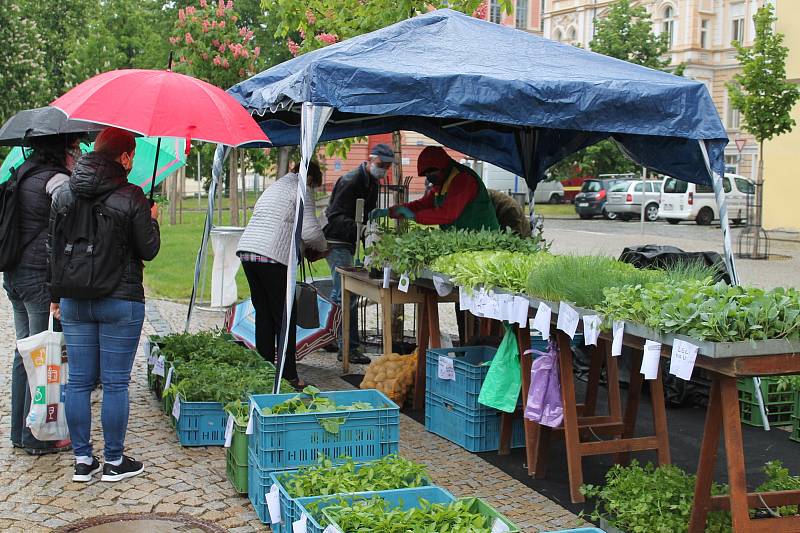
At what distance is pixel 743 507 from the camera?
378 centimetres

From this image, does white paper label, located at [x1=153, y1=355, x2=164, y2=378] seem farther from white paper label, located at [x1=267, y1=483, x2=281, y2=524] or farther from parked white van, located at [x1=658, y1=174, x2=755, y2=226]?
parked white van, located at [x1=658, y1=174, x2=755, y2=226]

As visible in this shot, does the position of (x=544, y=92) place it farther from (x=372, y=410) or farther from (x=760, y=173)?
(x=760, y=173)

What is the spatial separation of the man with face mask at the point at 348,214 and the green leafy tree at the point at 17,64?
51.6ft

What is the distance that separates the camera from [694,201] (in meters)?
28.3

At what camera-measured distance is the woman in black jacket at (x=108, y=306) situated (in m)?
4.60

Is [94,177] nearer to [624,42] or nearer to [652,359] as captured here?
[652,359]

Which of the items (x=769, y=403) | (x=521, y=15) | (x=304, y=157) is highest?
(x=521, y=15)

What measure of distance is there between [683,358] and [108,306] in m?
2.78

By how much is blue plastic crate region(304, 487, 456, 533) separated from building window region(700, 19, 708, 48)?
155ft

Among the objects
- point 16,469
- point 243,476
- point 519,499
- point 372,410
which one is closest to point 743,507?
point 519,499

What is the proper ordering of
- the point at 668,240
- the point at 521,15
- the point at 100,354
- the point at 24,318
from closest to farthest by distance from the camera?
the point at 100,354 → the point at 24,318 → the point at 668,240 → the point at 521,15

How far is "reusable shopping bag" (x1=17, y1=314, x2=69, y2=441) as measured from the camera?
5062 mm

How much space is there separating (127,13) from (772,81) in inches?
740

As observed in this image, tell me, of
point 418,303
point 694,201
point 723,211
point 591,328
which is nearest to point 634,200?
point 694,201
